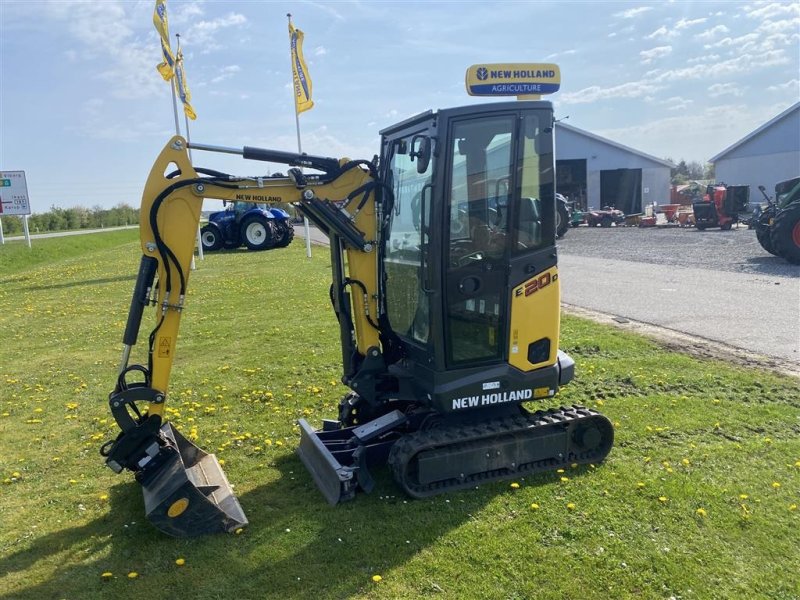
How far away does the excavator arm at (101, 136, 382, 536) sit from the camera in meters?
4.19

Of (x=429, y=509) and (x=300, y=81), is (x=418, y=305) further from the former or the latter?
(x=300, y=81)

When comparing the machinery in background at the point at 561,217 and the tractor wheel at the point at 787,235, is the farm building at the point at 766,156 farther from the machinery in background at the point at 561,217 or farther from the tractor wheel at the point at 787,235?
the tractor wheel at the point at 787,235

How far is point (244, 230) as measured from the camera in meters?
29.1

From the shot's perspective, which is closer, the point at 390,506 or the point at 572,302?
the point at 390,506

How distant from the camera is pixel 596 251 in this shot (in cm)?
2334

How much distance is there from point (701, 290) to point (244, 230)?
21.4 meters

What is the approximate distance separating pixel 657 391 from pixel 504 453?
9.43 ft

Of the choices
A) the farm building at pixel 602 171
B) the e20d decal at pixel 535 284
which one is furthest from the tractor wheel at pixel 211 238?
the farm building at pixel 602 171

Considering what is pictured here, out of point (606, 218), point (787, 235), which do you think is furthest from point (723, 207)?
point (787, 235)

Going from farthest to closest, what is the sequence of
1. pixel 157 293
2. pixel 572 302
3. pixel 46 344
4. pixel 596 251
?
pixel 596 251
pixel 572 302
pixel 46 344
pixel 157 293

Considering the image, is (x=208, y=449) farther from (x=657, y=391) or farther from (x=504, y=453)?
(x=657, y=391)

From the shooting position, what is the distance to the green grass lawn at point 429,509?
362 centimetres

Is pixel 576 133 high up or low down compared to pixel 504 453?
up

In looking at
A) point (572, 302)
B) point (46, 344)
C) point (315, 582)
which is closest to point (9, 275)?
point (46, 344)
